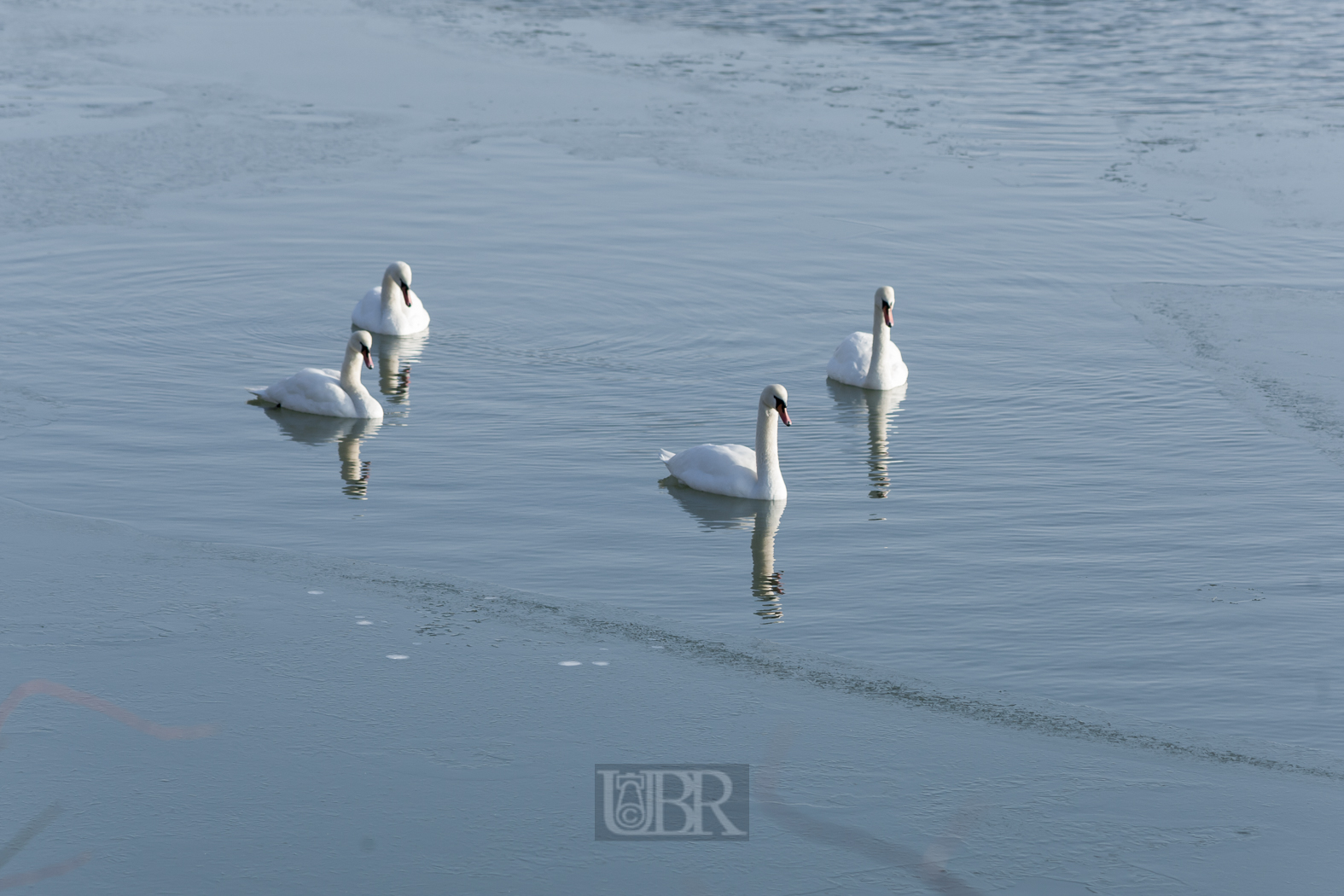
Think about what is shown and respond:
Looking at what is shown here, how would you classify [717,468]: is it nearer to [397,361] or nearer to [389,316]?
[397,361]

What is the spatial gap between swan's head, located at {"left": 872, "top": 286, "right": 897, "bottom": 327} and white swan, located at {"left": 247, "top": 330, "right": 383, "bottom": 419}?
416 cm

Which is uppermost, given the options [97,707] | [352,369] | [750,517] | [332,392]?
[352,369]

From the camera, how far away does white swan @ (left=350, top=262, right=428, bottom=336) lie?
50.7 feet

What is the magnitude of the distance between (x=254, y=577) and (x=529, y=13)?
2074cm

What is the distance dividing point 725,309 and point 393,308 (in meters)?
3.03

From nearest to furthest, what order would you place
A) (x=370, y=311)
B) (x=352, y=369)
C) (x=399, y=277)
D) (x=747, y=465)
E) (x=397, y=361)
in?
1. (x=747, y=465)
2. (x=352, y=369)
3. (x=397, y=361)
4. (x=399, y=277)
5. (x=370, y=311)

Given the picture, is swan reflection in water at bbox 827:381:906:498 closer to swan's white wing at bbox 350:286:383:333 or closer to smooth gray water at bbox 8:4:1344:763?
smooth gray water at bbox 8:4:1344:763

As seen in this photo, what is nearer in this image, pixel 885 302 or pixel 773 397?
pixel 773 397

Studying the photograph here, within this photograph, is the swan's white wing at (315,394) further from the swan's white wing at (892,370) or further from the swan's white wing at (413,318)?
the swan's white wing at (892,370)

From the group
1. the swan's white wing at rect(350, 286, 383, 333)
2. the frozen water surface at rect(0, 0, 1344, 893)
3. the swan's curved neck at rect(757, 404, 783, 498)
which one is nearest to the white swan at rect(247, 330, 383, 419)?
the frozen water surface at rect(0, 0, 1344, 893)

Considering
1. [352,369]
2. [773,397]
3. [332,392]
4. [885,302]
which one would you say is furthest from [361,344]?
[885,302]

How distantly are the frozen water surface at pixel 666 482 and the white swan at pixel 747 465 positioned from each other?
0.86ft

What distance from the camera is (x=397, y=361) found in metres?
15.1

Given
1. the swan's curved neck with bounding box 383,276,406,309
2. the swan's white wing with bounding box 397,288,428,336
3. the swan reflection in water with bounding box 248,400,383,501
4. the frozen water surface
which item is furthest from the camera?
the swan's white wing with bounding box 397,288,428,336
